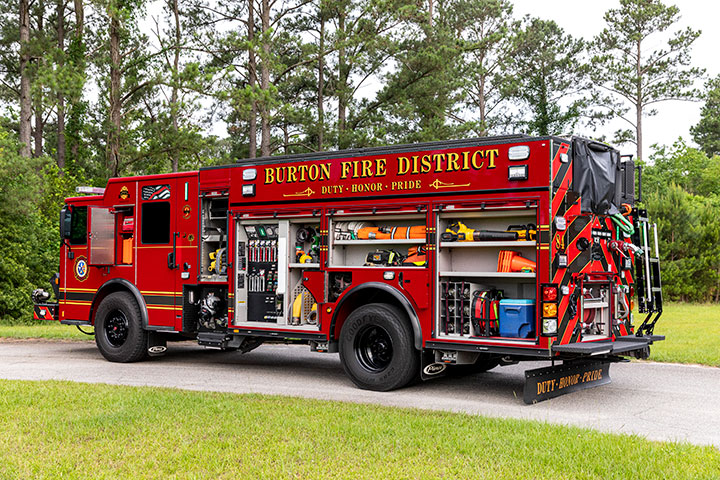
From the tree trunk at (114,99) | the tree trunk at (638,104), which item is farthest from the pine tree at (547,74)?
the tree trunk at (114,99)

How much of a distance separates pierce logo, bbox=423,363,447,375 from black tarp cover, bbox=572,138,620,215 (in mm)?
2567

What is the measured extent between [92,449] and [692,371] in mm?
8528

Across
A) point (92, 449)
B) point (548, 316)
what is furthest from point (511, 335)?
point (92, 449)

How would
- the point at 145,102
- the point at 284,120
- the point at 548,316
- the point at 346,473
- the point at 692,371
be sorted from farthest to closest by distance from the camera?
the point at 145,102, the point at 284,120, the point at 692,371, the point at 548,316, the point at 346,473

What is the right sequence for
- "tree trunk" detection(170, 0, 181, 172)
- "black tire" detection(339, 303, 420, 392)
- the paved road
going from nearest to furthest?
the paved road → "black tire" detection(339, 303, 420, 392) → "tree trunk" detection(170, 0, 181, 172)

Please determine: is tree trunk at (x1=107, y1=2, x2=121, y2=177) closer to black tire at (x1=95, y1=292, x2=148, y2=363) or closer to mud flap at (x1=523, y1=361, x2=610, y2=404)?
black tire at (x1=95, y1=292, x2=148, y2=363)

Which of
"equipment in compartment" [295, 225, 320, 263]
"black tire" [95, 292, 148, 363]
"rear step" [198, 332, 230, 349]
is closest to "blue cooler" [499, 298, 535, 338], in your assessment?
"equipment in compartment" [295, 225, 320, 263]

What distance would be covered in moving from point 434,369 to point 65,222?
6.78 metres

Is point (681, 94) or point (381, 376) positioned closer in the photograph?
point (381, 376)

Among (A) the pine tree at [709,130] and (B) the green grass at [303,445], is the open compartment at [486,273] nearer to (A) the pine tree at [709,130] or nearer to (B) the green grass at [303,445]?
(B) the green grass at [303,445]

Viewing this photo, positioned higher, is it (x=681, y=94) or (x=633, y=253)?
(x=681, y=94)

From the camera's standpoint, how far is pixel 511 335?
340 inches

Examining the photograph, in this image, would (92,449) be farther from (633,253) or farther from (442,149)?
(633,253)

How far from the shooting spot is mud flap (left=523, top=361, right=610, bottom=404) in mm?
8609
